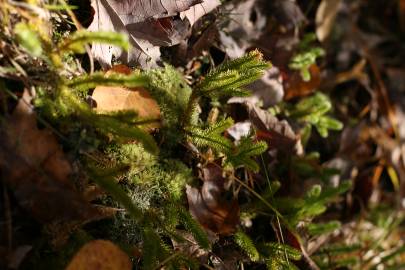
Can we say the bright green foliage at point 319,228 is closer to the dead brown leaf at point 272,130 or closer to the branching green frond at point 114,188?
the dead brown leaf at point 272,130

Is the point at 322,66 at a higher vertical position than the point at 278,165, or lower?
higher

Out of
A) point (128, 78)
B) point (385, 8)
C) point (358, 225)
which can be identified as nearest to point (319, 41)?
point (385, 8)

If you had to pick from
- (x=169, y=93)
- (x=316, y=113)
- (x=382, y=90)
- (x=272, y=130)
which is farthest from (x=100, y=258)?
(x=382, y=90)

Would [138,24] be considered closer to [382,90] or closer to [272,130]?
[272,130]

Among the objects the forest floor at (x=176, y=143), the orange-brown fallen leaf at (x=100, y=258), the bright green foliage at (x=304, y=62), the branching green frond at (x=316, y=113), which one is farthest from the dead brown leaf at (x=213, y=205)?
the bright green foliage at (x=304, y=62)

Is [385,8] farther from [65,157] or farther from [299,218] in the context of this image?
[65,157]

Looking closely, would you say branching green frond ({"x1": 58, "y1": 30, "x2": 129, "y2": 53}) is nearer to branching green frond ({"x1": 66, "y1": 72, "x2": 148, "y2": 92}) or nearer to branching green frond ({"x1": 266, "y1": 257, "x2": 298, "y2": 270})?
branching green frond ({"x1": 66, "y1": 72, "x2": 148, "y2": 92})
